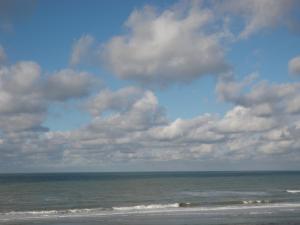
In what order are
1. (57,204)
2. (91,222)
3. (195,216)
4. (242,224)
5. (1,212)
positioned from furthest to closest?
(57,204) < (1,212) < (195,216) < (91,222) < (242,224)

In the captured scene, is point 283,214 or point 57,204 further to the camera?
point 57,204

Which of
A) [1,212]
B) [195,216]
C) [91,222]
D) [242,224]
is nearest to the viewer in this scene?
[242,224]

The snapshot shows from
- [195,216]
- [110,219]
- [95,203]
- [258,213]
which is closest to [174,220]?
[195,216]

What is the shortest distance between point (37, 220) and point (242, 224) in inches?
809

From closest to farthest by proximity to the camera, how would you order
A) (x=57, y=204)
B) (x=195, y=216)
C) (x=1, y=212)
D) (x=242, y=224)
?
(x=242, y=224) → (x=195, y=216) → (x=1, y=212) → (x=57, y=204)

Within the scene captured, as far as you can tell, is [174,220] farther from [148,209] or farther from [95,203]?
[95,203]

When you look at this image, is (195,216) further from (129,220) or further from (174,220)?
(129,220)

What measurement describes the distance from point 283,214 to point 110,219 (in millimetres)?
18430

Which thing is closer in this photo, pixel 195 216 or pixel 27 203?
pixel 195 216

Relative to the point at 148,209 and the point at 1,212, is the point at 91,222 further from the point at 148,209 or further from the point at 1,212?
the point at 1,212

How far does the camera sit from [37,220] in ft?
135

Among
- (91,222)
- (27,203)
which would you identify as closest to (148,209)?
(91,222)

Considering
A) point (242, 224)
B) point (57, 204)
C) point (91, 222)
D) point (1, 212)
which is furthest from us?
point (57, 204)

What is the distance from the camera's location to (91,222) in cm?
3878
